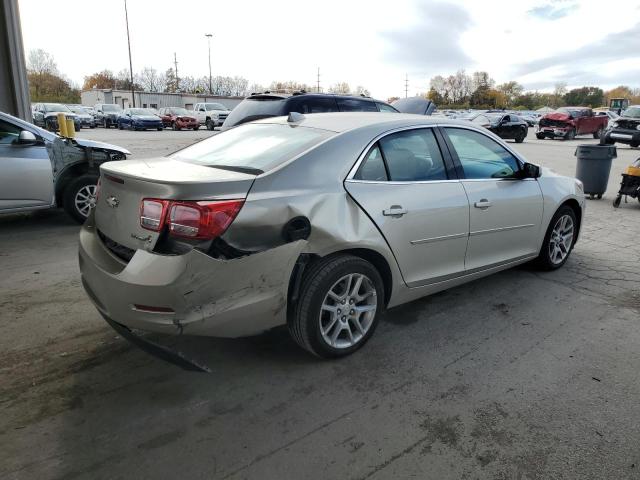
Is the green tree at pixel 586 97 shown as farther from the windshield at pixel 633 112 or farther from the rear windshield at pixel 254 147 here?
the rear windshield at pixel 254 147

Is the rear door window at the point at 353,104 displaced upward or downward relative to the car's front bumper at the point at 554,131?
upward

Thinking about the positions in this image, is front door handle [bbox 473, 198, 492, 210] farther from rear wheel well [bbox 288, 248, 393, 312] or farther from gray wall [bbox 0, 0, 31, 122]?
gray wall [bbox 0, 0, 31, 122]

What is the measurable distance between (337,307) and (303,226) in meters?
0.63

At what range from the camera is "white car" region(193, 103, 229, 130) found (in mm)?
35188

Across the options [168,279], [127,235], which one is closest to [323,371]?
[168,279]

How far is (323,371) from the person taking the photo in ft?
10.3

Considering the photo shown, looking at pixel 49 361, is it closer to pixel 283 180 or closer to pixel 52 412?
pixel 52 412

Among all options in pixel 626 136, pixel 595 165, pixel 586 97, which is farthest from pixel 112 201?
pixel 586 97

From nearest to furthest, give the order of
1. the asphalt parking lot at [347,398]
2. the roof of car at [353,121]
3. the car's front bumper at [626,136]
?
1. the asphalt parking lot at [347,398]
2. the roof of car at [353,121]
3. the car's front bumper at [626,136]

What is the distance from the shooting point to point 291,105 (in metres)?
8.13

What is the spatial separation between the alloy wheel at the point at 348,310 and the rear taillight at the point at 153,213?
110 cm

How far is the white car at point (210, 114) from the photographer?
3519cm

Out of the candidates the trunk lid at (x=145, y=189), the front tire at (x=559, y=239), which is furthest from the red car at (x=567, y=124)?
the trunk lid at (x=145, y=189)

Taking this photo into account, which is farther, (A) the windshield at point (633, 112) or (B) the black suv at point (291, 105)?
(A) the windshield at point (633, 112)
